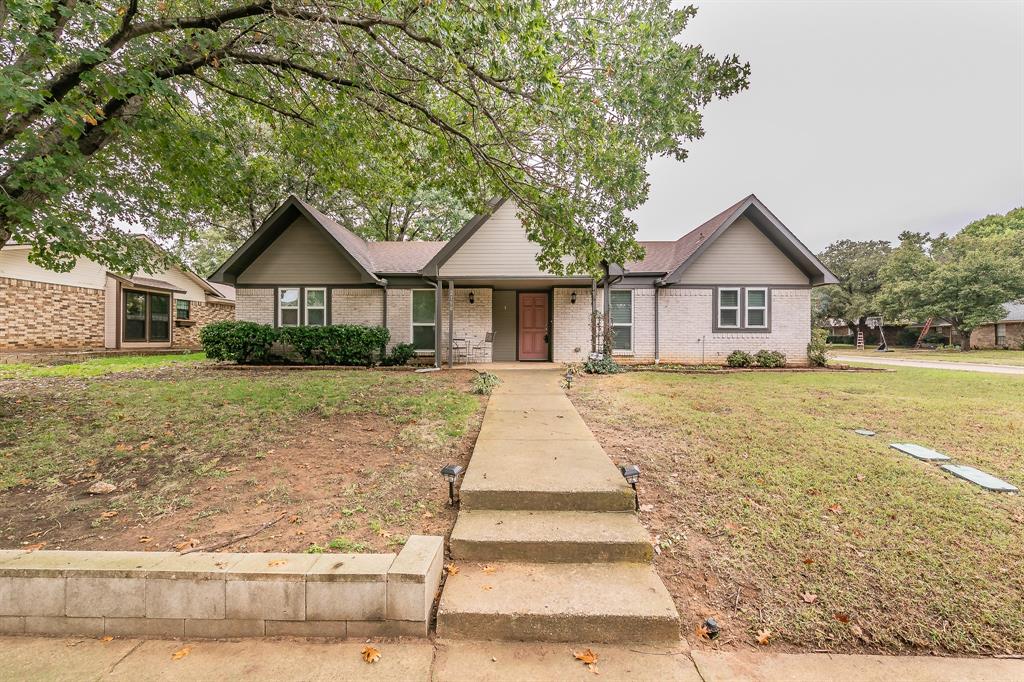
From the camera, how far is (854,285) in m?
36.2

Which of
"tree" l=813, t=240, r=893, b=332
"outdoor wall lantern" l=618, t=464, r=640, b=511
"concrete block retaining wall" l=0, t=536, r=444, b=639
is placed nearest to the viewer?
"concrete block retaining wall" l=0, t=536, r=444, b=639

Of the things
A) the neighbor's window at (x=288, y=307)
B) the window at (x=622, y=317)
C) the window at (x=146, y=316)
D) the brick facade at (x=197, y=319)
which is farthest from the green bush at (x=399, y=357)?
the window at (x=146, y=316)

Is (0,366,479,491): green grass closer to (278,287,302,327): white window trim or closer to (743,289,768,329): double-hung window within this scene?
(278,287,302,327): white window trim

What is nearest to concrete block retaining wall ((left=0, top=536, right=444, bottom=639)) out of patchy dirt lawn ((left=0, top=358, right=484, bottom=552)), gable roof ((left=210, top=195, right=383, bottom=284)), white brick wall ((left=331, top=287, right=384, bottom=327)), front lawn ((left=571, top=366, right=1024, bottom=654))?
patchy dirt lawn ((left=0, top=358, right=484, bottom=552))

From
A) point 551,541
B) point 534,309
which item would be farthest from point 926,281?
point 551,541

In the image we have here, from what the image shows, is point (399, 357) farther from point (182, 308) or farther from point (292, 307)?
point (182, 308)

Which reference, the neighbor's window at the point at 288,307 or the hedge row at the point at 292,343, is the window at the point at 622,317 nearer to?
the hedge row at the point at 292,343

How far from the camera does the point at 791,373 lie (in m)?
11.6

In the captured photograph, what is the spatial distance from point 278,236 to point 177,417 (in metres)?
8.96

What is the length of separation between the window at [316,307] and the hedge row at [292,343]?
1169 millimetres

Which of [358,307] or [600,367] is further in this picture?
[358,307]

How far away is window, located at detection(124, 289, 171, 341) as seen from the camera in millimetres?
17797

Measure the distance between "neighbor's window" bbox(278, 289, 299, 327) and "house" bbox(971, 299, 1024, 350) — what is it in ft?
138

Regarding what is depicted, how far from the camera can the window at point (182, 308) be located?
20469 millimetres
